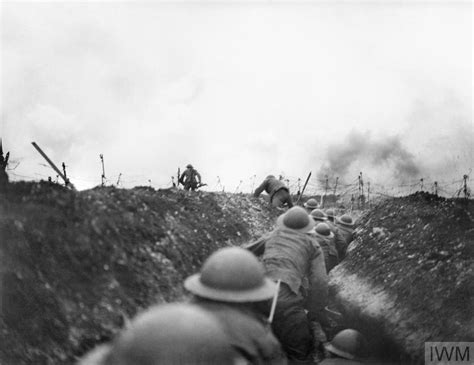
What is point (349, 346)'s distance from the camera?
17.3 feet

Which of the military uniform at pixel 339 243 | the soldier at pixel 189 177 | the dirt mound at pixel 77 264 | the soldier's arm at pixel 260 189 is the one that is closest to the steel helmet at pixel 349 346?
the dirt mound at pixel 77 264

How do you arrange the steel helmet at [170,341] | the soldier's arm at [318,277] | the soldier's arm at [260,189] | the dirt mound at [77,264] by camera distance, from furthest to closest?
1. the soldier's arm at [260,189]
2. the soldier's arm at [318,277]
3. the dirt mound at [77,264]
4. the steel helmet at [170,341]

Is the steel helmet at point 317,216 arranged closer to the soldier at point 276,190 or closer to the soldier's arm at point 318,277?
the soldier at point 276,190

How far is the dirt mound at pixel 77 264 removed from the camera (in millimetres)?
4164

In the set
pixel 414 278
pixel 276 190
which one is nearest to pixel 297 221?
pixel 414 278

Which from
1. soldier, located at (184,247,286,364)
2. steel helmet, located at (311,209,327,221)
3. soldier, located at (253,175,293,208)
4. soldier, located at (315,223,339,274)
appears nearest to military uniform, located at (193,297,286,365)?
soldier, located at (184,247,286,364)

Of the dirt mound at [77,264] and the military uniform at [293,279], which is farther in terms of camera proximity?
the military uniform at [293,279]

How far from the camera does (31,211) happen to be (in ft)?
16.7

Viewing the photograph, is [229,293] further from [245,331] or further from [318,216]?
[318,216]

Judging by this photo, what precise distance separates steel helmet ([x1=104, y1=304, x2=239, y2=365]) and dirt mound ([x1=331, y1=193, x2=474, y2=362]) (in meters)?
4.23

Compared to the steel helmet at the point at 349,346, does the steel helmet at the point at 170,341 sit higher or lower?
higher

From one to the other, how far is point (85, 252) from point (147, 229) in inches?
55.5

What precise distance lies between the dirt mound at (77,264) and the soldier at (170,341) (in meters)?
2.08

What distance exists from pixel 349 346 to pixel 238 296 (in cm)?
212
